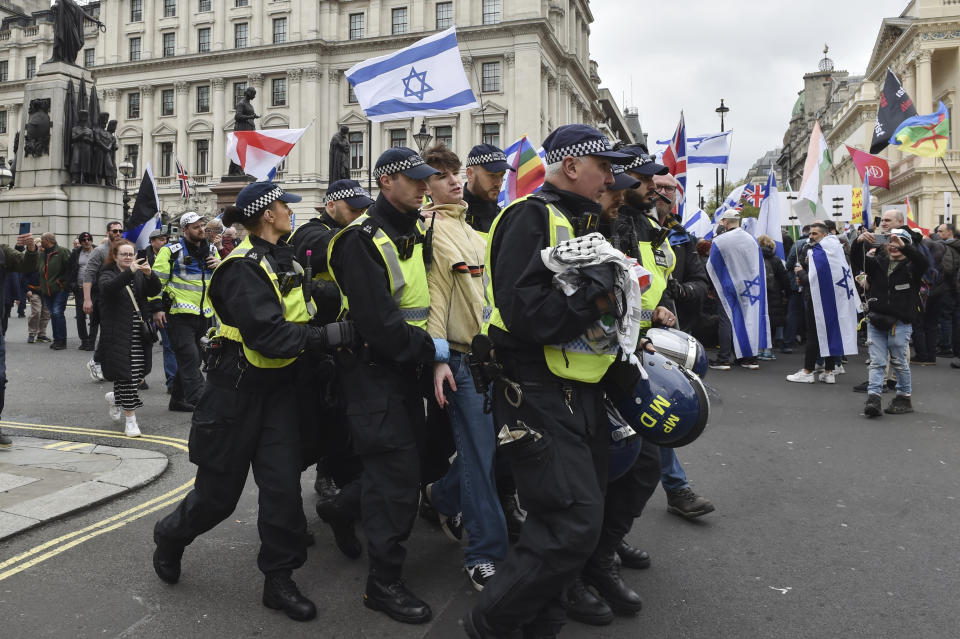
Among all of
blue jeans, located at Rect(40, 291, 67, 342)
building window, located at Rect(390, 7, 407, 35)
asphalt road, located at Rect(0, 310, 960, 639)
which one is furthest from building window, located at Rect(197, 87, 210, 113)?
asphalt road, located at Rect(0, 310, 960, 639)

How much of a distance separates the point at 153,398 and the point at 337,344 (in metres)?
6.22

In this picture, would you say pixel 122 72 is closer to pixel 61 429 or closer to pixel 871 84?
pixel 871 84

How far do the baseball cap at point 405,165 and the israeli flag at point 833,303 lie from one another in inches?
302

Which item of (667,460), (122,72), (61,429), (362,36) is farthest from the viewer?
(122,72)

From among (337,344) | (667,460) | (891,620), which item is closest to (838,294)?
(667,460)

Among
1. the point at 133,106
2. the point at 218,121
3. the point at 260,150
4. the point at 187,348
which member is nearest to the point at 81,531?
the point at 187,348

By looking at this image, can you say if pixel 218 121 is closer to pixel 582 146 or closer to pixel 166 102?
pixel 166 102

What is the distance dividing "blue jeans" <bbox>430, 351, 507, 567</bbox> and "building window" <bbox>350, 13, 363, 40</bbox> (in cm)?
5801

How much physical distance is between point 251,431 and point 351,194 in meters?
1.88

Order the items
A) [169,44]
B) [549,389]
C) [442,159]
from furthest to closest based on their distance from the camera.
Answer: [169,44] → [442,159] → [549,389]

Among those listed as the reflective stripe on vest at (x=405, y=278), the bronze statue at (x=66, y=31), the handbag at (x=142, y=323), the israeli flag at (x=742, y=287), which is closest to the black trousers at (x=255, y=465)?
the reflective stripe on vest at (x=405, y=278)

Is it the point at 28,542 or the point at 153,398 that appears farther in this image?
the point at 153,398

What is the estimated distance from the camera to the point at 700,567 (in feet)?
12.7

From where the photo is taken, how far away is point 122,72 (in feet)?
205
